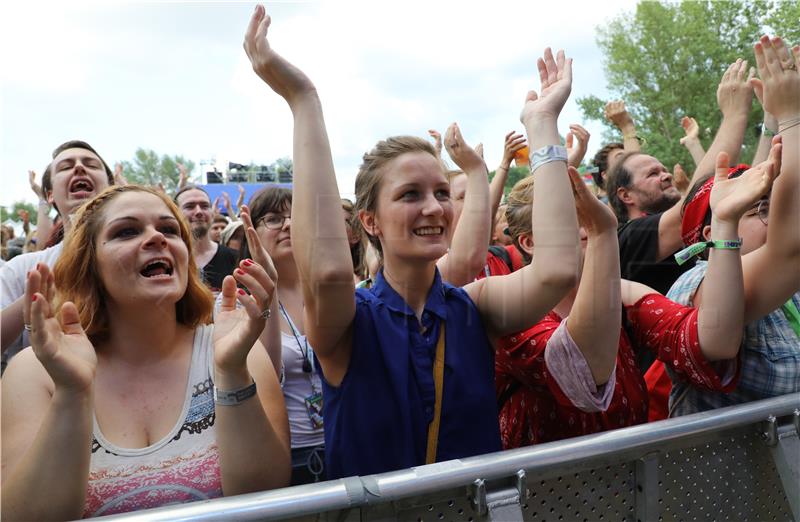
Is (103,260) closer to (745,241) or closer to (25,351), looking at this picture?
(25,351)

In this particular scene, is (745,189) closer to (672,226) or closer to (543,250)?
(543,250)

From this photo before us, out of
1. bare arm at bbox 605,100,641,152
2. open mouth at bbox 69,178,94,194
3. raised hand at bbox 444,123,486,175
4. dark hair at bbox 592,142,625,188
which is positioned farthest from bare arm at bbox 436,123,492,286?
dark hair at bbox 592,142,625,188

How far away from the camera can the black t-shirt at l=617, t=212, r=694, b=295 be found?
279cm

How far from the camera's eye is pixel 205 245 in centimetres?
362

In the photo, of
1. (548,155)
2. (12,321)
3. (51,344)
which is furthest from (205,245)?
(548,155)

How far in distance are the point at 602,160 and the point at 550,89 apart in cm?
278

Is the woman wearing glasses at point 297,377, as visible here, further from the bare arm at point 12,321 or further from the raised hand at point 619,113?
the raised hand at point 619,113

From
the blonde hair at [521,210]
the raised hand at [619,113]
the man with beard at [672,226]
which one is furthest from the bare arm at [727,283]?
the raised hand at [619,113]

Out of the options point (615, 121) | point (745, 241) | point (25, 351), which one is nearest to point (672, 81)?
point (615, 121)

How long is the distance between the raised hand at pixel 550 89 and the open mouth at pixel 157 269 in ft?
3.45

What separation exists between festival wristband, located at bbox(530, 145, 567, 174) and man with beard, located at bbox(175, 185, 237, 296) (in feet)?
6.92

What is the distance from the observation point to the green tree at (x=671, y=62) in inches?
615

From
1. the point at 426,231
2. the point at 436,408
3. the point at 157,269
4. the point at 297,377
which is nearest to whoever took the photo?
the point at 436,408

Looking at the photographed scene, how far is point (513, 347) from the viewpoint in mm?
1674
